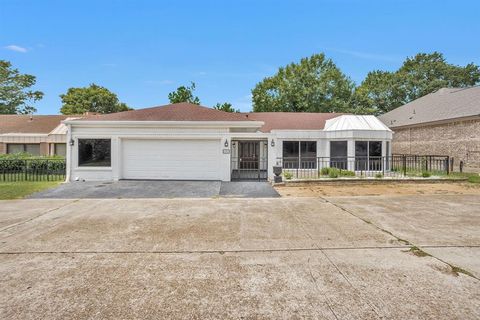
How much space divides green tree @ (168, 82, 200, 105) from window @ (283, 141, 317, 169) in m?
20.6

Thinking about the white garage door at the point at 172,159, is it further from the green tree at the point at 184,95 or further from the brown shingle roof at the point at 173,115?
the green tree at the point at 184,95

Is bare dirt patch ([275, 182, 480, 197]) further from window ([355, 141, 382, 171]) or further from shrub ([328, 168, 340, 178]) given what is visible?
window ([355, 141, 382, 171])

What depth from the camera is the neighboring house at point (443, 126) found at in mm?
17688

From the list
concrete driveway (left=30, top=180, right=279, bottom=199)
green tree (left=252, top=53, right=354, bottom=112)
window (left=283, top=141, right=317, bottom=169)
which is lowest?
concrete driveway (left=30, top=180, right=279, bottom=199)

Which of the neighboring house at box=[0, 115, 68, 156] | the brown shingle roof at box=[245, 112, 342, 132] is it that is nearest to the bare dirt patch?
the brown shingle roof at box=[245, 112, 342, 132]

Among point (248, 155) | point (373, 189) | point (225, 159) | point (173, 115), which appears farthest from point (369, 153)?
point (173, 115)

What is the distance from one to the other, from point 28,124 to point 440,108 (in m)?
36.1

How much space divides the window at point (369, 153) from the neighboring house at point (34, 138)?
22962mm

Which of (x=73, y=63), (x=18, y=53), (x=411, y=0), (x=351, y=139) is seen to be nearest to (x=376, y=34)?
(x=411, y=0)

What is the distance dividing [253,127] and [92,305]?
1239cm

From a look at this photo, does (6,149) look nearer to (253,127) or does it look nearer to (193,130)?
(193,130)

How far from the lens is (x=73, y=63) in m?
29.2

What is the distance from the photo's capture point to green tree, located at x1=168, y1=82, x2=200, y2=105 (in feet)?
117

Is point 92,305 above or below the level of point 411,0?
below
